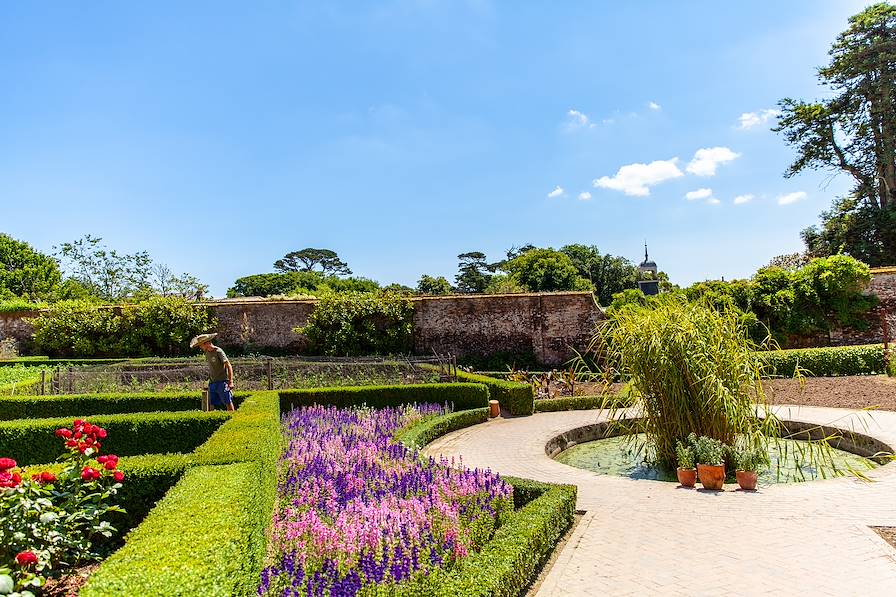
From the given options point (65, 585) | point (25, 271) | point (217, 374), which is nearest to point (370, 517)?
point (65, 585)

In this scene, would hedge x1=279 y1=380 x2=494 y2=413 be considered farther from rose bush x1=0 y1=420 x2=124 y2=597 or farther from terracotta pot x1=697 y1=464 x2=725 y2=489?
rose bush x1=0 y1=420 x2=124 y2=597

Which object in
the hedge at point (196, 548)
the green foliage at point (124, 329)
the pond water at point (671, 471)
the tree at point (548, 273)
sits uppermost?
the tree at point (548, 273)

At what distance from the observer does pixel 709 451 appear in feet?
18.4

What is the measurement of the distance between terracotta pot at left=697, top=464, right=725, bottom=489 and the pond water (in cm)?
74

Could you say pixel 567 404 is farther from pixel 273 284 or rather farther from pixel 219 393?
pixel 273 284

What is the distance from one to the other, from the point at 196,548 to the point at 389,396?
7.94 m

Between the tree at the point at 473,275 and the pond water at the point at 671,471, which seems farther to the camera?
the tree at the point at 473,275

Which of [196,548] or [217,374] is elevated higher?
[217,374]

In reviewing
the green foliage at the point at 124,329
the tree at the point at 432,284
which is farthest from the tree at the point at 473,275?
the green foliage at the point at 124,329

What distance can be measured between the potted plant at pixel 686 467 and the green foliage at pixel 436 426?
3.29 meters

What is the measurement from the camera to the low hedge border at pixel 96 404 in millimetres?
8945

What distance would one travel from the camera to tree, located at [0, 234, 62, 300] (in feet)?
108

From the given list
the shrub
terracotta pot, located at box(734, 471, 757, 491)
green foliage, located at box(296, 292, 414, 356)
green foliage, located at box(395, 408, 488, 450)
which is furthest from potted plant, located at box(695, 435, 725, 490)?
green foliage, located at box(296, 292, 414, 356)

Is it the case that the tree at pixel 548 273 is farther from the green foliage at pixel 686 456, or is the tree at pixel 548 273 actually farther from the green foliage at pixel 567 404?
the green foliage at pixel 686 456
